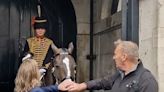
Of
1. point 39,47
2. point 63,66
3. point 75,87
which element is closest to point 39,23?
point 39,47

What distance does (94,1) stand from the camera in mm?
9953

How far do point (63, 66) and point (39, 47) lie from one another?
134cm

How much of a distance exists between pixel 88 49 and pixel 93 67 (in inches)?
13.2

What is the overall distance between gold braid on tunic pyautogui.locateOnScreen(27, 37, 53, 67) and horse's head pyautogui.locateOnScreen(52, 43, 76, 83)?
97 centimetres

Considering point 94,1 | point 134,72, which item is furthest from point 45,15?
point 134,72

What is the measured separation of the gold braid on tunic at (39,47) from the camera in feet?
26.7

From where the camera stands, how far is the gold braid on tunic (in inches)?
321

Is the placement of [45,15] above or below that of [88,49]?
above

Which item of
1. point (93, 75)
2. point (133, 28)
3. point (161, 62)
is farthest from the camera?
point (93, 75)

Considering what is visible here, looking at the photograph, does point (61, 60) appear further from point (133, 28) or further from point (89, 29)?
point (89, 29)

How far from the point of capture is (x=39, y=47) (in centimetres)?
821

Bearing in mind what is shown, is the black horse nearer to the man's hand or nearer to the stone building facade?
the stone building facade

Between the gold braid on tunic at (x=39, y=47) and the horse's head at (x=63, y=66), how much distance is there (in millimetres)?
969

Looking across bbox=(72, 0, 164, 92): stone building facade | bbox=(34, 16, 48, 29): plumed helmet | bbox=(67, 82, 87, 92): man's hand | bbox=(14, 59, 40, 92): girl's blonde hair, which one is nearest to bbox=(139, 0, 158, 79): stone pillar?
bbox=(72, 0, 164, 92): stone building facade
